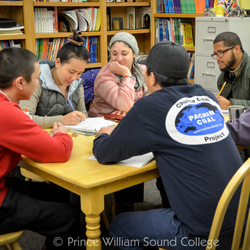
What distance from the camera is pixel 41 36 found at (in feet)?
11.5

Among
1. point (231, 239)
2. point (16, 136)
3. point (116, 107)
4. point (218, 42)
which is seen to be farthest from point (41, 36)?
point (231, 239)

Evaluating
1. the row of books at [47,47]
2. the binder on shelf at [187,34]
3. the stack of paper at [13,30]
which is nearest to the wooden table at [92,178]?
the stack of paper at [13,30]

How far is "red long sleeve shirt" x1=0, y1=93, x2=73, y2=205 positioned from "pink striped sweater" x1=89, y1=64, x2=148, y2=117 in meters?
0.97

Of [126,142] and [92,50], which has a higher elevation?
[92,50]

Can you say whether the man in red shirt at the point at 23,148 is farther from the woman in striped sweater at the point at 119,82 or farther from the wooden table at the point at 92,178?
the woman in striped sweater at the point at 119,82

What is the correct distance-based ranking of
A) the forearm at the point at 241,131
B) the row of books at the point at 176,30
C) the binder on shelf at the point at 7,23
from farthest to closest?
the row of books at the point at 176,30
the binder on shelf at the point at 7,23
the forearm at the point at 241,131

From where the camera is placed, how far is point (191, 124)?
4.19ft

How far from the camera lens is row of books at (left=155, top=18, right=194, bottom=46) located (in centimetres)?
419

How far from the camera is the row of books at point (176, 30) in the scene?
4.19 meters

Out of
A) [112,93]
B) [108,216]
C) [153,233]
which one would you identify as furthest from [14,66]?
[108,216]

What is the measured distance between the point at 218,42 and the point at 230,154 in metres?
1.69

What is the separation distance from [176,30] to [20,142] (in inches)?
129

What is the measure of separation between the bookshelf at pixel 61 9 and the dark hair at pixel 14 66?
1.87m

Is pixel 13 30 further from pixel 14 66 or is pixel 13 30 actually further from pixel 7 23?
pixel 14 66
